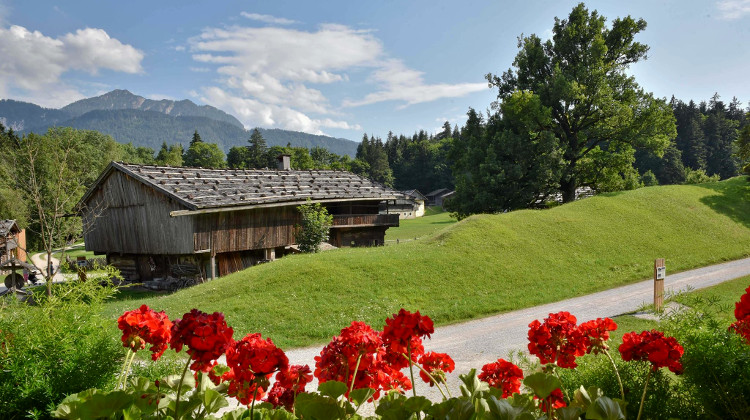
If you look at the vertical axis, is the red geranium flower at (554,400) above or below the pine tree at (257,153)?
below

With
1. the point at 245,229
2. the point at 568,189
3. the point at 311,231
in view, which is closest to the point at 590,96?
Result: the point at 568,189

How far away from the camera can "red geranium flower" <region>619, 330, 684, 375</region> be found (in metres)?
3.42

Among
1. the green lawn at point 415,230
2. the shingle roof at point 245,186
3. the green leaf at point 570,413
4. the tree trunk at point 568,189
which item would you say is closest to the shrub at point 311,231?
the shingle roof at point 245,186

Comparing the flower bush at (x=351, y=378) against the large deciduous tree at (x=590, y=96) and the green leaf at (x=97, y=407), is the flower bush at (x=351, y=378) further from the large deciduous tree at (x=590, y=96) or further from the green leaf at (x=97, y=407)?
the large deciduous tree at (x=590, y=96)

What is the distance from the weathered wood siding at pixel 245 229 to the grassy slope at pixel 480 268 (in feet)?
12.8

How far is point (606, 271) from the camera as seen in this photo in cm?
2173

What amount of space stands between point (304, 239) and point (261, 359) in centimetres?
2313

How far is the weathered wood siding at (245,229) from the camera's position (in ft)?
76.3

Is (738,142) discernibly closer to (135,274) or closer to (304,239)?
(304,239)

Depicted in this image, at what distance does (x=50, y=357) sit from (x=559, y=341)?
16.7ft

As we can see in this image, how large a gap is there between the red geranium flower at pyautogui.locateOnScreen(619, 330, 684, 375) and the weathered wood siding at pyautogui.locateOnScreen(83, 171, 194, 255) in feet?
74.1

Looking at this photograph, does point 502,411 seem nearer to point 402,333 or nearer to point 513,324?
point 402,333

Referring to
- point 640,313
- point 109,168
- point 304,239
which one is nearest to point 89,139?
point 109,168

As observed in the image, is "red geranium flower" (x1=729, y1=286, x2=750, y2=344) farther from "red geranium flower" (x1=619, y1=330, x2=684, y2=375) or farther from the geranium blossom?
the geranium blossom
